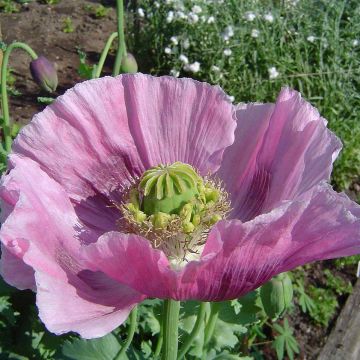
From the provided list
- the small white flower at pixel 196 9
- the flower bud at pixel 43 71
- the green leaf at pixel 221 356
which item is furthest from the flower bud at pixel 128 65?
the small white flower at pixel 196 9

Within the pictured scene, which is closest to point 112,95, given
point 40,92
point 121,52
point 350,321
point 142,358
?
point 121,52

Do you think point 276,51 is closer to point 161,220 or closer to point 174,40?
point 174,40

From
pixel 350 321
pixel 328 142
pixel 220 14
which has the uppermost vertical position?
pixel 328 142

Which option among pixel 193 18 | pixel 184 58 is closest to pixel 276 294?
pixel 184 58

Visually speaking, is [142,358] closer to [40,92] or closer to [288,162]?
[288,162]

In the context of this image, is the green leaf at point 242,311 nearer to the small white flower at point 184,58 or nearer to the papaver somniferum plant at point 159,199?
the papaver somniferum plant at point 159,199

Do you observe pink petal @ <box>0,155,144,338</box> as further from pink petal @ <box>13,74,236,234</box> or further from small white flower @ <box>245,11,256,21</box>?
small white flower @ <box>245,11,256,21</box>

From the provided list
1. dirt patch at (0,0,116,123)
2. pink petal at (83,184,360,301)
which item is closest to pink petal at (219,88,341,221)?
pink petal at (83,184,360,301)
